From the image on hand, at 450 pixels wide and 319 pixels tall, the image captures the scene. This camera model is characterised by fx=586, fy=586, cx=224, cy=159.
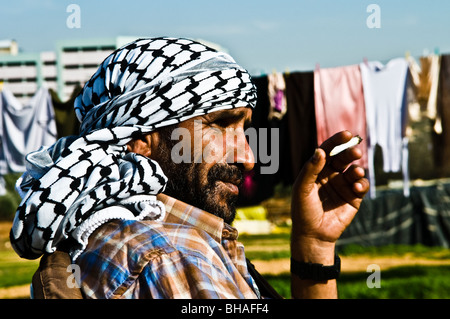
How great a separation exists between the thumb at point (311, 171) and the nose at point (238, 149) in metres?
0.22

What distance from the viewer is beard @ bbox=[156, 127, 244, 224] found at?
6.14 ft

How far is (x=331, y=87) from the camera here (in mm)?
7469

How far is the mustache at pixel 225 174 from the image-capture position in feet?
6.23

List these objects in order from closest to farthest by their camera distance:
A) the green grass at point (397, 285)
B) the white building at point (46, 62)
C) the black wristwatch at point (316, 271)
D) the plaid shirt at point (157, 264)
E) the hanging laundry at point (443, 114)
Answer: the plaid shirt at point (157, 264), the black wristwatch at point (316, 271), the green grass at point (397, 285), the hanging laundry at point (443, 114), the white building at point (46, 62)

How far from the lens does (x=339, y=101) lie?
7426 mm

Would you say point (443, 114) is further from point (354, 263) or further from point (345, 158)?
point (345, 158)

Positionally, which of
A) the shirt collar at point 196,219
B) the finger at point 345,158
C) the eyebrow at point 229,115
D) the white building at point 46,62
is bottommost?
the white building at point 46,62

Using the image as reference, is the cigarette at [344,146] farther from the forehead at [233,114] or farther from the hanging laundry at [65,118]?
the hanging laundry at [65,118]

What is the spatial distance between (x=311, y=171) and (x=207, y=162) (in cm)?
40

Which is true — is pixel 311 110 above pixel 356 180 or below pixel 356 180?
below

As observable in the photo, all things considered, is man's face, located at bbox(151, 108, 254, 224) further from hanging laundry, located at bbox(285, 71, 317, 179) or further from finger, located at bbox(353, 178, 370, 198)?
hanging laundry, located at bbox(285, 71, 317, 179)

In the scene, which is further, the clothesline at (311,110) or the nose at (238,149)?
the clothesline at (311,110)

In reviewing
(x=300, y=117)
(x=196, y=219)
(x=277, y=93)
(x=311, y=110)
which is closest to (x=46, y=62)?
(x=277, y=93)

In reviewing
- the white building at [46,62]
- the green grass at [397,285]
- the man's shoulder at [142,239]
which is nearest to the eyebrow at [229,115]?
the man's shoulder at [142,239]
